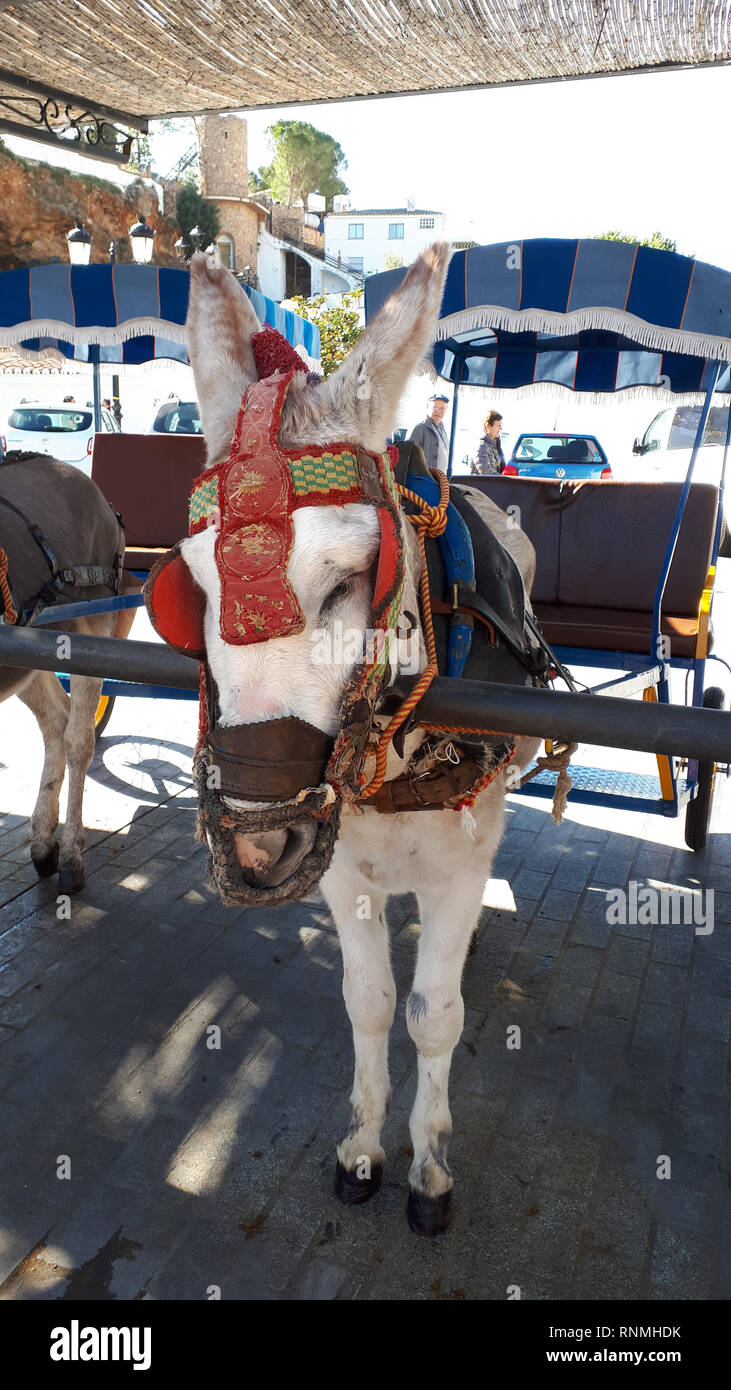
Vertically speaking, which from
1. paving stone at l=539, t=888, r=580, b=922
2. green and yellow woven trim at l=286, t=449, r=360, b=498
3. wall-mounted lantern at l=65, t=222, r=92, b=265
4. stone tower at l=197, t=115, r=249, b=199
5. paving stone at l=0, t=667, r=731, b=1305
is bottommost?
paving stone at l=0, t=667, r=731, b=1305

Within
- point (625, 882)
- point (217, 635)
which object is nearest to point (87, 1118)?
point (217, 635)

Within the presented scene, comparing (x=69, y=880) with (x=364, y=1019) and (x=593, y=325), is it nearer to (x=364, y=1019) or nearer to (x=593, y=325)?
(x=364, y=1019)

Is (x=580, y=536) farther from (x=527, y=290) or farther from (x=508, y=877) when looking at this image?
(x=508, y=877)

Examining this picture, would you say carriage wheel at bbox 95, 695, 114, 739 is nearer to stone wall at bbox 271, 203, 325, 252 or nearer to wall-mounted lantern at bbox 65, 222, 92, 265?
wall-mounted lantern at bbox 65, 222, 92, 265

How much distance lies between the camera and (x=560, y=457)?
48.7ft

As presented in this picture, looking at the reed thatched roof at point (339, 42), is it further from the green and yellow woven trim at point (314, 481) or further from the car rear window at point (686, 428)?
the car rear window at point (686, 428)

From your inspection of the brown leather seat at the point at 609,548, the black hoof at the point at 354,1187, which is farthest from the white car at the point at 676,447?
the black hoof at the point at 354,1187

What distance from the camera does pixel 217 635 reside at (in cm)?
151

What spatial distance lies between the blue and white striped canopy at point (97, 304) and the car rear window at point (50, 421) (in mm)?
12766

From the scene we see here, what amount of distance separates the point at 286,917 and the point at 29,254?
3875cm

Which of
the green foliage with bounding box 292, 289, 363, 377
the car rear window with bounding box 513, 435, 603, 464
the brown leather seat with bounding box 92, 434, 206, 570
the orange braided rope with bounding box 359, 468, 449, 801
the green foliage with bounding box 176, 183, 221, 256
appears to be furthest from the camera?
the green foliage with bounding box 176, 183, 221, 256

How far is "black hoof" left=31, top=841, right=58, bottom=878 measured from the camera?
433 centimetres

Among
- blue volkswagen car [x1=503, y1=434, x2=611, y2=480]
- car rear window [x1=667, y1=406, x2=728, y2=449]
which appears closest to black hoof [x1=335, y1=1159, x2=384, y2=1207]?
blue volkswagen car [x1=503, y1=434, x2=611, y2=480]

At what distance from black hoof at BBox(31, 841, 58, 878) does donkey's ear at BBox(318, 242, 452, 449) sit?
339 cm
